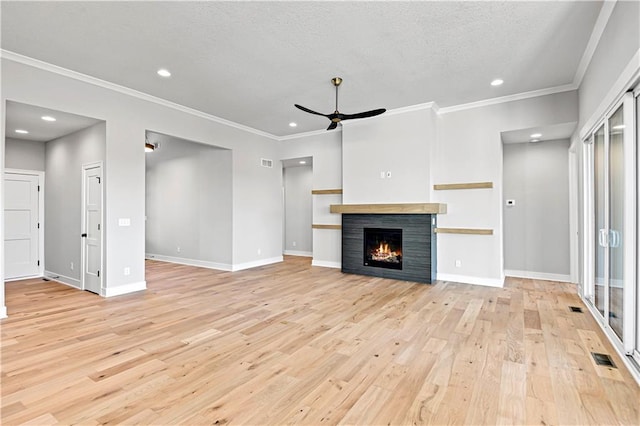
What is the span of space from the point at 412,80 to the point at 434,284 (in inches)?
133

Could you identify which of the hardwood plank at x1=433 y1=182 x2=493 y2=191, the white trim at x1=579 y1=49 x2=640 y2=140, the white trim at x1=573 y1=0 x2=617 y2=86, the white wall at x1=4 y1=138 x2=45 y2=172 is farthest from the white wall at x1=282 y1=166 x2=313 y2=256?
the white trim at x1=579 y1=49 x2=640 y2=140

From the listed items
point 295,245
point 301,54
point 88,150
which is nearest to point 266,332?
point 301,54

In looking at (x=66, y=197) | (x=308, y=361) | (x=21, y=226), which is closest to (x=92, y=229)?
(x=66, y=197)

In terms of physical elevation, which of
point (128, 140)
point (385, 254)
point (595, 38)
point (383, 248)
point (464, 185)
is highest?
point (595, 38)

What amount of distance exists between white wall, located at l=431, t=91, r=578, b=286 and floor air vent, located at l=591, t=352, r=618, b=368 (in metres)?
2.64

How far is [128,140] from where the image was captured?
497 centimetres

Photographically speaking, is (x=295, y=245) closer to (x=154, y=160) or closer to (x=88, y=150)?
(x=154, y=160)

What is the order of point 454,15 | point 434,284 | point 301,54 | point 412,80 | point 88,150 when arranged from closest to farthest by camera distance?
point 454,15, point 301,54, point 412,80, point 88,150, point 434,284

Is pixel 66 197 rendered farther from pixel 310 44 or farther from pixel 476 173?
pixel 476 173

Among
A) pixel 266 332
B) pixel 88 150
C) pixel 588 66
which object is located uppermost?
pixel 588 66

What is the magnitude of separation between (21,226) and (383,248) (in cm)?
712

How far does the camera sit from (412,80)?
458 cm

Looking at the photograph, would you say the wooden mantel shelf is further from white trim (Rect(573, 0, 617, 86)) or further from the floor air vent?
the floor air vent

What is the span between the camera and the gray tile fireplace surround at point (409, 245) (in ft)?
18.1
